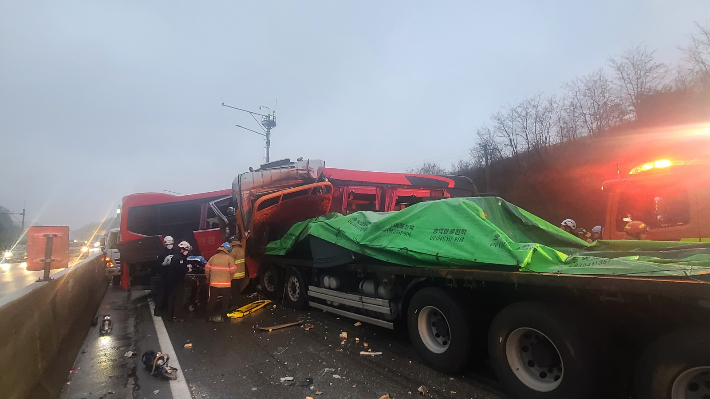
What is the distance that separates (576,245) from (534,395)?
227 centimetres

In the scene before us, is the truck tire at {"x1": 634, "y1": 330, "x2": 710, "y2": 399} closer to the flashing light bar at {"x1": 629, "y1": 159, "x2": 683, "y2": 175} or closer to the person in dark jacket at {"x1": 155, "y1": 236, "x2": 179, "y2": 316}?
the flashing light bar at {"x1": 629, "y1": 159, "x2": 683, "y2": 175}

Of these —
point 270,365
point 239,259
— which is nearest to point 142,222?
point 239,259

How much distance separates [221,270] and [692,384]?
23.3 ft

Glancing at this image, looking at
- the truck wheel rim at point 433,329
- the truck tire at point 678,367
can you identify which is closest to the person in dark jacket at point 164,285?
the truck wheel rim at point 433,329

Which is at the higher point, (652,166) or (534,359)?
(652,166)

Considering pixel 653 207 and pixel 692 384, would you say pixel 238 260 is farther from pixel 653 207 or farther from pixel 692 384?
pixel 692 384

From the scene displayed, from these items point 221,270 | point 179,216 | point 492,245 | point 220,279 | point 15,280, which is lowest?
point 15,280

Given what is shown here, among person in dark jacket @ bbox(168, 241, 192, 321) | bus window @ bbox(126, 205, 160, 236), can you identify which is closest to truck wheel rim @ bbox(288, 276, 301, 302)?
person in dark jacket @ bbox(168, 241, 192, 321)

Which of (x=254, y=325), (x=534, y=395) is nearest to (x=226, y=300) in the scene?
(x=254, y=325)

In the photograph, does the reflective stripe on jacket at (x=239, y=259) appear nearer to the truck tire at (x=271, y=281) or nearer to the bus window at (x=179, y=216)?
the truck tire at (x=271, y=281)

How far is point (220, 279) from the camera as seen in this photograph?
7.76 meters

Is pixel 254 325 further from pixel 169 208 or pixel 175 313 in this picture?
pixel 169 208

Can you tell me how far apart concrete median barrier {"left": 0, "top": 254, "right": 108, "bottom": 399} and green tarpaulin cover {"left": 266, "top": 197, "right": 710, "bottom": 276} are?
3671 millimetres

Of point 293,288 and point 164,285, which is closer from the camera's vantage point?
point 164,285
